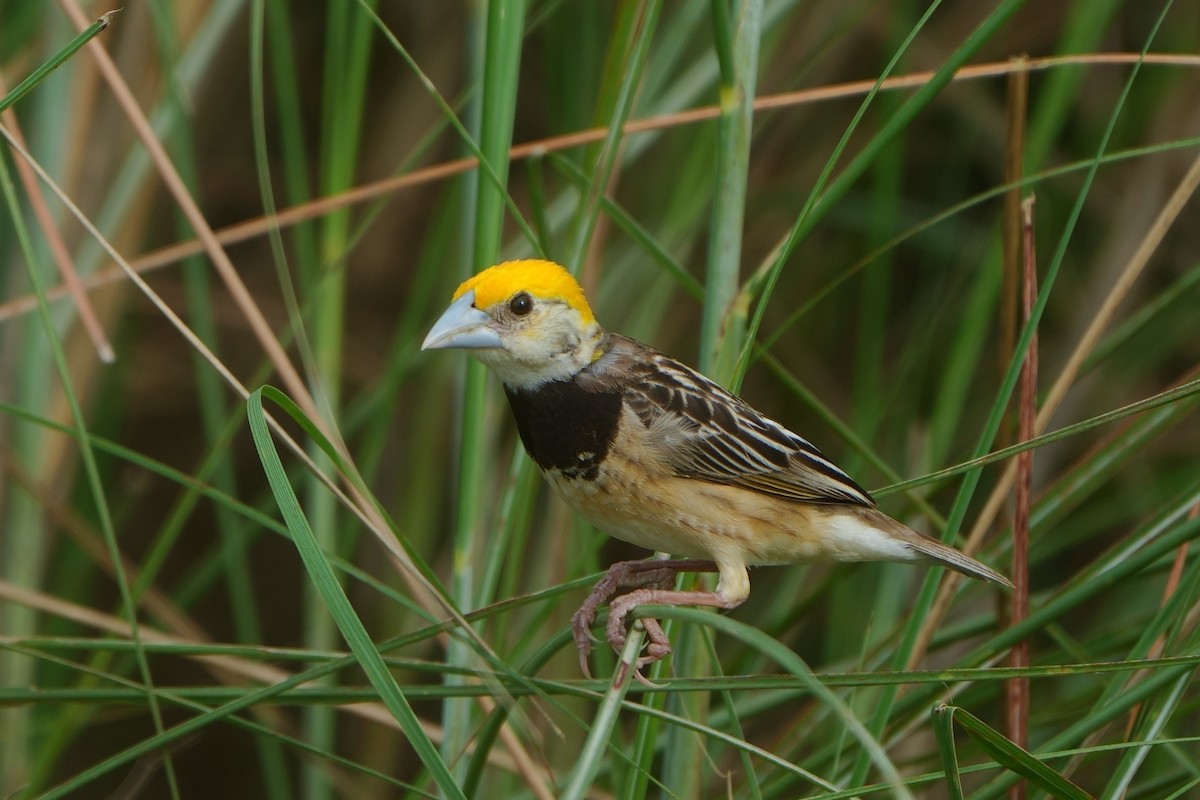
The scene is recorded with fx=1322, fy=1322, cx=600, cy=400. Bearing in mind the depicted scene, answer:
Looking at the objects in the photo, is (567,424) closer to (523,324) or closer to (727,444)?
(523,324)

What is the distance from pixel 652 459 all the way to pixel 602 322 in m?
1.36

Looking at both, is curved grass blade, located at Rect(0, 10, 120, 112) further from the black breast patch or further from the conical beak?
the black breast patch

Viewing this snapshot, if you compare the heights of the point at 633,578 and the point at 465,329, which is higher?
the point at 465,329

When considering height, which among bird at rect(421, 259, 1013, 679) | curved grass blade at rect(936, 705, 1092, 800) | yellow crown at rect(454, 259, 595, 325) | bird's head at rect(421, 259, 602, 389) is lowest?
curved grass blade at rect(936, 705, 1092, 800)

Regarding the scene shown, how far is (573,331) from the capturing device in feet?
7.88

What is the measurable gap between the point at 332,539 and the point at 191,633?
2.09ft

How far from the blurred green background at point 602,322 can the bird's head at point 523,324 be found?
0.06 m

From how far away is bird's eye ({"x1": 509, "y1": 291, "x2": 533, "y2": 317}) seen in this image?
7.40 feet

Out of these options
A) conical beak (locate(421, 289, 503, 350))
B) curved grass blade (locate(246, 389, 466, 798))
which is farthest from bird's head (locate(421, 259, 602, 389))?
Result: curved grass blade (locate(246, 389, 466, 798))

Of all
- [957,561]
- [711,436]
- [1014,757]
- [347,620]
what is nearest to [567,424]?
[711,436]

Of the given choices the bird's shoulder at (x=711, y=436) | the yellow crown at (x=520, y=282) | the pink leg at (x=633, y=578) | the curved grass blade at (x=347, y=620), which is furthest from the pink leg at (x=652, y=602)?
the curved grass blade at (x=347, y=620)

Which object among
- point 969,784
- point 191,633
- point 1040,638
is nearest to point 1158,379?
point 1040,638

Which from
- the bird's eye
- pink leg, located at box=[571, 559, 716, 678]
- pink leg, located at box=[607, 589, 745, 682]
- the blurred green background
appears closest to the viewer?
the blurred green background

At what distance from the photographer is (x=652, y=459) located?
7.72ft
